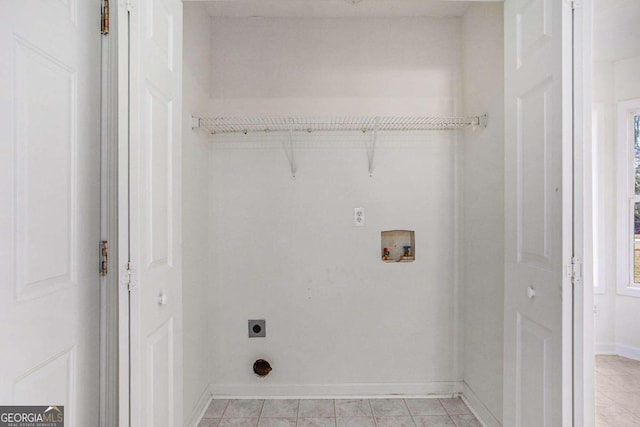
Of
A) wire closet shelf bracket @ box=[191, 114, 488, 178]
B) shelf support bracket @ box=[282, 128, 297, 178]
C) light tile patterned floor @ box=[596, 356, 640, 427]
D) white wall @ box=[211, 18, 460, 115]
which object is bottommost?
light tile patterned floor @ box=[596, 356, 640, 427]

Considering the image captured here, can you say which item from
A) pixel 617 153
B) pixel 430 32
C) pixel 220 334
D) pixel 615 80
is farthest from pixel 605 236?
pixel 220 334

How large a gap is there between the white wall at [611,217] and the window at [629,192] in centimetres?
4

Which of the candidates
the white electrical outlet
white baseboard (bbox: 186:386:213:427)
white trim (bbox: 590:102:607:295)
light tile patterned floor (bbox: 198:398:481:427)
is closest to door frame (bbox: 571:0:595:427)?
light tile patterned floor (bbox: 198:398:481:427)

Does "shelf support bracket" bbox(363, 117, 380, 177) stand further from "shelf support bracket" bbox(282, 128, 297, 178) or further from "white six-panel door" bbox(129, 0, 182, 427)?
"white six-panel door" bbox(129, 0, 182, 427)

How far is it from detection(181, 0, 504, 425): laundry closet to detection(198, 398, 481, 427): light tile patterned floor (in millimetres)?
91

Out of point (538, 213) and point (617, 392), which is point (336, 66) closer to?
point (538, 213)

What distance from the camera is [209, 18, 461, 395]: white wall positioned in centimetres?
248

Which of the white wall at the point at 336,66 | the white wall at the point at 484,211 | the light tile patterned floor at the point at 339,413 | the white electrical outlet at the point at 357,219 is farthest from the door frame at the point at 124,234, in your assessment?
the white wall at the point at 484,211

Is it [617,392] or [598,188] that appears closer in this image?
[617,392]

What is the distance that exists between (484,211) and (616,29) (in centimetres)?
178

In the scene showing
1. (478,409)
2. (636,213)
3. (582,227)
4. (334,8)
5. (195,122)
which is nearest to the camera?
(582,227)

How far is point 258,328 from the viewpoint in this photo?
247 centimetres

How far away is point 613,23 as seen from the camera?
2.55m

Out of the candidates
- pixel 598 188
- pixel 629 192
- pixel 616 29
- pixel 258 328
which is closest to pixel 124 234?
pixel 258 328
